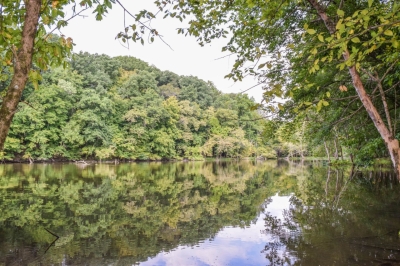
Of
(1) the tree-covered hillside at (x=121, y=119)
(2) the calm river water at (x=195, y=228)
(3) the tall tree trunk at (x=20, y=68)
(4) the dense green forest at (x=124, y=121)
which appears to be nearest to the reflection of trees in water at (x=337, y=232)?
(2) the calm river water at (x=195, y=228)

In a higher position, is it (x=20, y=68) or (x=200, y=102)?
(x=200, y=102)

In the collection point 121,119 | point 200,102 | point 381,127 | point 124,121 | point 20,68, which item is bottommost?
point 381,127

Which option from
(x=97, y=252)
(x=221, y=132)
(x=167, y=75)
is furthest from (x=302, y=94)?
(x=167, y=75)

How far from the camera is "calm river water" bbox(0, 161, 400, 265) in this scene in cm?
620

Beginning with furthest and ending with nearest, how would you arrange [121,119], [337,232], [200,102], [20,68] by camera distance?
[200,102] < [121,119] < [337,232] < [20,68]

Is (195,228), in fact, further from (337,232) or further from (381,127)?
(381,127)

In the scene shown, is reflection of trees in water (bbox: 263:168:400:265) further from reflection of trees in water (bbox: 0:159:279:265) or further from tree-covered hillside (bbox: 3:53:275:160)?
tree-covered hillside (bbox: 3:53:275:160)

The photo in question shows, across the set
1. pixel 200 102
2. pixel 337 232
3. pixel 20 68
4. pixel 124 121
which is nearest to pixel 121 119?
pixel 124 121

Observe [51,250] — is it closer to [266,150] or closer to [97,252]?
[97,252]

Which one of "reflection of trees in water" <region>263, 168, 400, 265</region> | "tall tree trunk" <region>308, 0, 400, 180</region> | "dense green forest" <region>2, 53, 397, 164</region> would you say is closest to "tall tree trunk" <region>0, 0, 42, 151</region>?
"tall tree trunk" <region>308, 0, 400, 180</region>

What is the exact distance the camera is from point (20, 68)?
187 centimetres

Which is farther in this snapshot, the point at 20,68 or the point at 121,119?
the point at 121,119

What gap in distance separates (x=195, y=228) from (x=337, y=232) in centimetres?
388

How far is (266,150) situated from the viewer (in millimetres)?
60844
